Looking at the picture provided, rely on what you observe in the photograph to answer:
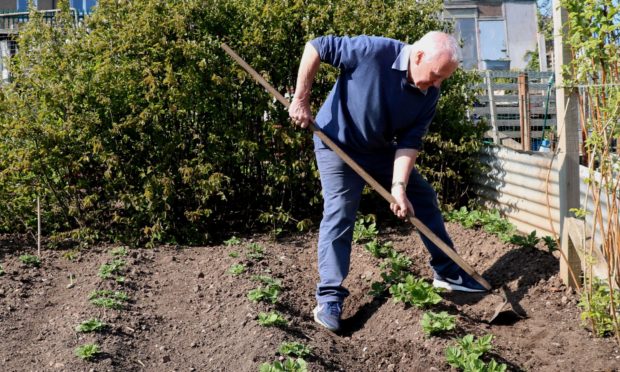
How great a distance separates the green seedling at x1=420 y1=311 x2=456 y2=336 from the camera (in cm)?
409

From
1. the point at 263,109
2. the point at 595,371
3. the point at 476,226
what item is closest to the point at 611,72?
the point at 595,371

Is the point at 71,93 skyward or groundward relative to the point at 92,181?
skyward

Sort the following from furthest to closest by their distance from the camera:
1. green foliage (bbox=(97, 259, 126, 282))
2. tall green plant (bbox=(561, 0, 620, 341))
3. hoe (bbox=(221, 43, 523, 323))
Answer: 1. green foliage (bbox=(97, 259, 126, 282))
2. hoe (bbox=(221, 43, 523, 323))
3. tall green plant (bbox=(561, 0, 620, 341))

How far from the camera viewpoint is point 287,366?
3545 mm

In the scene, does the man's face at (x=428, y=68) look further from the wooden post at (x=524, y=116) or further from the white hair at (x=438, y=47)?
the wooden post at (x=524, y=116)

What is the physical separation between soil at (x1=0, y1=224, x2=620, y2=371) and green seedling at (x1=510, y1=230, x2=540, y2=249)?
2.8 inches

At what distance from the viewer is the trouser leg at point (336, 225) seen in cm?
462

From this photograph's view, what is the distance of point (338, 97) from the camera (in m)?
4.61

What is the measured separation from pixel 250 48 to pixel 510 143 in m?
3.49

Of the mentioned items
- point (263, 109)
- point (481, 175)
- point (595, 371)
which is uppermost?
point (263, 109)

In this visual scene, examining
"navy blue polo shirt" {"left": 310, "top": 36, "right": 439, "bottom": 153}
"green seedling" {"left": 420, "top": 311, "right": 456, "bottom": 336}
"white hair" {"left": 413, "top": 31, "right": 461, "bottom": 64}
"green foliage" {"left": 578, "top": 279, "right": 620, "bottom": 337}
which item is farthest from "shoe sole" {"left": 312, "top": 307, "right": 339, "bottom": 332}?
"white hair" {"left": 413, "top": 31, "right": 461, "bottom": 64}

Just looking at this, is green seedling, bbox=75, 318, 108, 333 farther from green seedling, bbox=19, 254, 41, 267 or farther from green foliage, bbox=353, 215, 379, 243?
green foliage, bbox=353, 215, 379, 243

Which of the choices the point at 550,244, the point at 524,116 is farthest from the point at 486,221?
the point at 524,116

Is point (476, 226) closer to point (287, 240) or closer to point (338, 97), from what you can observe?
point (287, 240)
